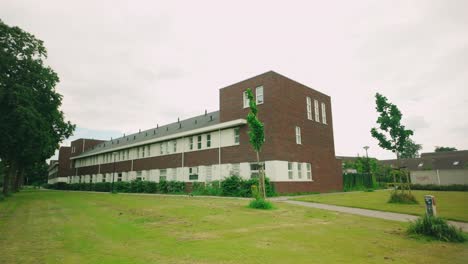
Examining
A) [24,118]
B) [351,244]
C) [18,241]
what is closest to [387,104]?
[351,244]

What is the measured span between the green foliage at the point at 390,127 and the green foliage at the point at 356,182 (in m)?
15.4

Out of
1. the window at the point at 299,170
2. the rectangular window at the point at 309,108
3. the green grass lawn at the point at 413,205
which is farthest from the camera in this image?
the rectangular window at the point at 309,108

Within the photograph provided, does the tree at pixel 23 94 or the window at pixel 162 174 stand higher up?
the tree at pixel 23 94

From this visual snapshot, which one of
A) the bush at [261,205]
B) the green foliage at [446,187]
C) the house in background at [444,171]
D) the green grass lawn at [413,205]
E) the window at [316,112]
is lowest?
the green foliage at [446,187]

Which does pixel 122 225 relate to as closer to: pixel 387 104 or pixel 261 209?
pixel 261 209

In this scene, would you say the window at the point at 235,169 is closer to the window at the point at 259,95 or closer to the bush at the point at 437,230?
the window at the point at 259,95

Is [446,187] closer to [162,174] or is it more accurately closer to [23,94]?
[162,174]

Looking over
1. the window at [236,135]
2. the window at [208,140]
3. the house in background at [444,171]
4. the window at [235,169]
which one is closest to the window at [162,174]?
the window at [208,140]

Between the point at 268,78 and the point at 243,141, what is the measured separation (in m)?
6.28

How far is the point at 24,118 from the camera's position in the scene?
22.3 m

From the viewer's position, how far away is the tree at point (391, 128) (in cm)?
1909

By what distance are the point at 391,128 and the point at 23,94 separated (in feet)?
92.4

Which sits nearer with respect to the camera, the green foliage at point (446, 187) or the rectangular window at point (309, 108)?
the rectangular window at point (309, 108)

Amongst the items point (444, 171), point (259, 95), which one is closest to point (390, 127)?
point (259, 95)
